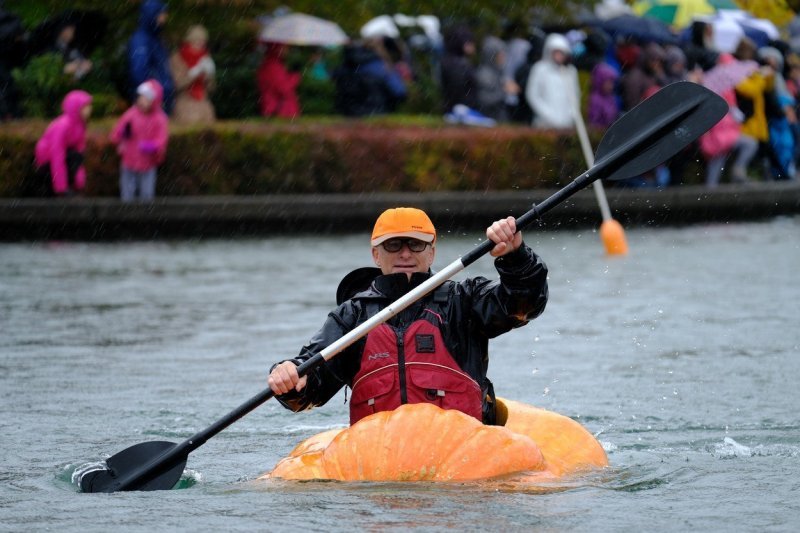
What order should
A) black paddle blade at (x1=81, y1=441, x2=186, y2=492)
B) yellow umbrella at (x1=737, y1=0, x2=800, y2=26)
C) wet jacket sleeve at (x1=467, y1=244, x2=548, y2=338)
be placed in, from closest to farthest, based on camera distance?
wet jacket sleeve at (x1=467, y1=244, x2=548, y2=338) → black paddle blade at (x1=81, y1=441, x2=186, y2=492) → yellow umbrella at (x1=737, y1=0, x2=800, y2=26)

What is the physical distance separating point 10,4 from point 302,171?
496 cm

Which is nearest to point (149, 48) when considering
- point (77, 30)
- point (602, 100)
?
point (77, 30)

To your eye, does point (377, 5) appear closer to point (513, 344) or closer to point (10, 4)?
point (10, 4)

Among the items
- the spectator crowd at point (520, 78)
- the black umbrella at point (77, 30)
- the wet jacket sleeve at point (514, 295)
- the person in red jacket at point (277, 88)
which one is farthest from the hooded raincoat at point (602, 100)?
the wet jacket sleeve at point (514, 295)

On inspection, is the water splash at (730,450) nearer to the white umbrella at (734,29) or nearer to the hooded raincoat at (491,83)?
the hooded raincoat at (491,83)

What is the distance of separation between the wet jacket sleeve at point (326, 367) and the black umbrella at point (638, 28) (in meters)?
15.8

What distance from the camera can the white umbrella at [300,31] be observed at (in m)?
21.7

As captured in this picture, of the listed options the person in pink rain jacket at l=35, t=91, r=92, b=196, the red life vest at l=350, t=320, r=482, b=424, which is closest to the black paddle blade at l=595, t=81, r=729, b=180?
the red life vest at l=350, t=320, r=482, b=424

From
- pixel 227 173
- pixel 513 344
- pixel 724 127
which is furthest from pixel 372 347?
pixel 724 127

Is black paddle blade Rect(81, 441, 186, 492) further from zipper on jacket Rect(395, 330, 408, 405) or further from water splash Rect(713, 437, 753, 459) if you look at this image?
water splash Rect(713, 437, 753, 459)

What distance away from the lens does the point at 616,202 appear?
20500 mm

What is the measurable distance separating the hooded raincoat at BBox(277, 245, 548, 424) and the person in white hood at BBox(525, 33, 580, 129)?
14.1m

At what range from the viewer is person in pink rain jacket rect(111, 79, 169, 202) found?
61.6 feet

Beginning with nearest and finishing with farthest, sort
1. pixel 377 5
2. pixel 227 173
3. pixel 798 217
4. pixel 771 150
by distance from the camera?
pixel 227 173 < pixel 798 217 < pixel 771 150 < pixel 377 5
